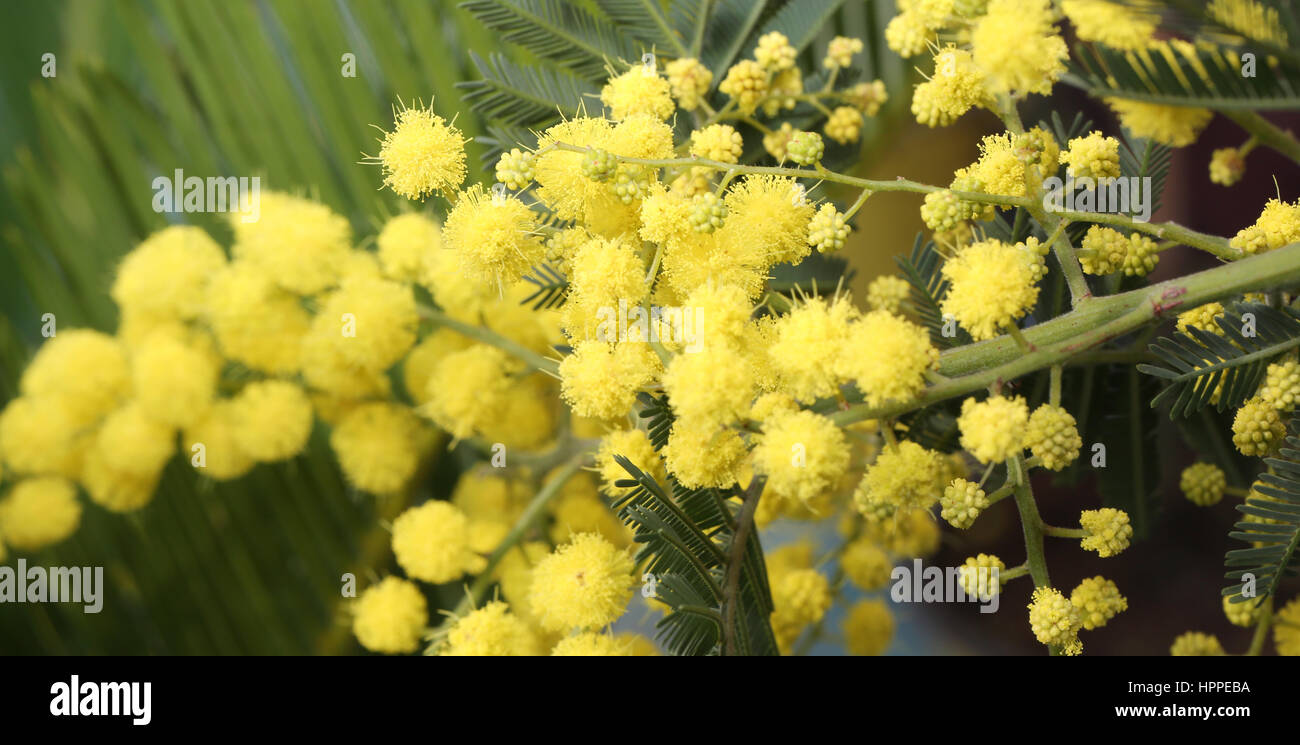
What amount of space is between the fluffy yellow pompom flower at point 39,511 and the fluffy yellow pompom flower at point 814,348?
0.69m

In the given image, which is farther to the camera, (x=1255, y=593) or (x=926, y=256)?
(x=926, y=256)

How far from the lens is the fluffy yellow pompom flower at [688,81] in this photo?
0.55m

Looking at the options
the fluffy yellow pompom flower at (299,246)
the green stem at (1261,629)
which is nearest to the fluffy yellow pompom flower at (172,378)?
the fluffy yellow pompom flower at (299,246)

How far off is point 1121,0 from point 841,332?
0.17m

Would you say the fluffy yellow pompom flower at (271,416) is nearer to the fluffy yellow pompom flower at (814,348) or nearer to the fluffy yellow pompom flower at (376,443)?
the fluffy yellow pompom flower at (376,443)

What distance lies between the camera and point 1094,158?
0.46 meters

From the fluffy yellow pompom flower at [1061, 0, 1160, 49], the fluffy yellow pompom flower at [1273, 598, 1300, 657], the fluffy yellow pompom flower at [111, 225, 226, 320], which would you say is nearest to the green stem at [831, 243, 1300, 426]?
the fluffy yellow pompom flower at [1061, 0, 1160, 49]

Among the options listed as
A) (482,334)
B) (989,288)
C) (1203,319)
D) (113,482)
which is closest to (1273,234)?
(1203,319)

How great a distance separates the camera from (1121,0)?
1.19 ft

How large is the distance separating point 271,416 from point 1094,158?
602 mm

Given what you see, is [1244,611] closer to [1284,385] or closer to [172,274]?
[1284,385]

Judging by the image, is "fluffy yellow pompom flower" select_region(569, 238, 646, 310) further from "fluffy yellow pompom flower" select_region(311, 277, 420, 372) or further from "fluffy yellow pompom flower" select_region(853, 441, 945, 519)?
"fluffy yellow pompom flower" select_region(311, 277, 420, 372)
